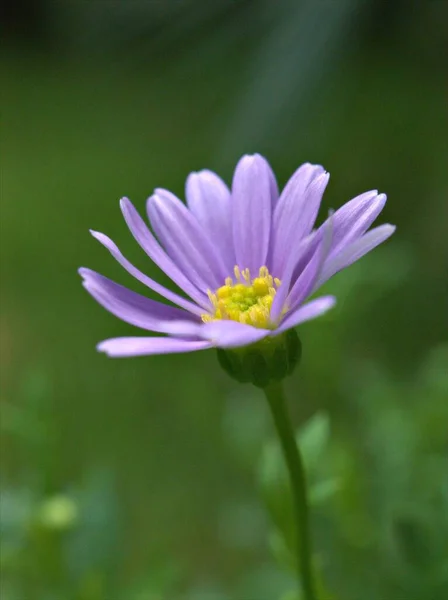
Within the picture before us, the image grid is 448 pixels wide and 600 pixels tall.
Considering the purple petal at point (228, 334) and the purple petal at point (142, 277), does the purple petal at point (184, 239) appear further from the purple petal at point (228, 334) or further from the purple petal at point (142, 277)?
the purple petal at point (228, 334)

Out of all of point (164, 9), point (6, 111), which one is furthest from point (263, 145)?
point (6, 111)

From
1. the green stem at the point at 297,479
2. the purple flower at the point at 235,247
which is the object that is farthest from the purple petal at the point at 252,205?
the green stem at the point at 297,479

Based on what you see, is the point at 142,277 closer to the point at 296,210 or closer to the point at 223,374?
the point at 296,210

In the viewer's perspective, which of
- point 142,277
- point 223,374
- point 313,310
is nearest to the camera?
point 313,310

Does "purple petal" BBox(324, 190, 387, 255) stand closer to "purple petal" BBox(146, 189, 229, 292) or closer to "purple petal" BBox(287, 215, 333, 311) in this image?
"purple petal" BBox(287, 215, 333, 311)

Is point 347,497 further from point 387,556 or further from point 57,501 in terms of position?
point 57,501

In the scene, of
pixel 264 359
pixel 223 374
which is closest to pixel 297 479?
pixel 264 359

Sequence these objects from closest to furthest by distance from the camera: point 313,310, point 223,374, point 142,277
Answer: point 313,310 < point 142,277 < point 223,374

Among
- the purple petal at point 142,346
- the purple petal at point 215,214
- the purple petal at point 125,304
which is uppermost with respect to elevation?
the purple petal at point 215,214
